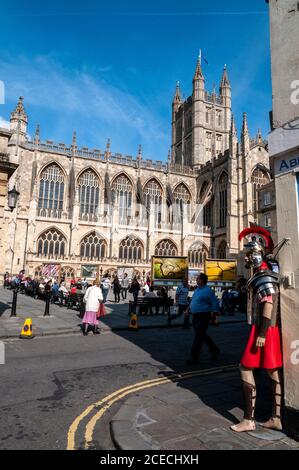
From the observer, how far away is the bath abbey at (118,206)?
104 ft

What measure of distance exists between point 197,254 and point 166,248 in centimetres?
391

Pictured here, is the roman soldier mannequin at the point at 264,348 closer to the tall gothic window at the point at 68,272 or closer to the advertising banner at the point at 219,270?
the advertising banner at the point at 219,270

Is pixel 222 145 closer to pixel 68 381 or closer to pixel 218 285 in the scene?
pixel 218 285

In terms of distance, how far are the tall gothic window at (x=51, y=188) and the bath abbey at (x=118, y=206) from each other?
0.10 metres

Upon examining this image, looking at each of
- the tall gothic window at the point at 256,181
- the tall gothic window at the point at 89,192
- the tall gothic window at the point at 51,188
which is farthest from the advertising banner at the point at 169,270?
the tall gothic window at the point at 256,181

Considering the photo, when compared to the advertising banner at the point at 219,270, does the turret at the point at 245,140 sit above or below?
above

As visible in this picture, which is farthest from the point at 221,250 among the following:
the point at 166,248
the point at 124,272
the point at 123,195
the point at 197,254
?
the point at 124,272

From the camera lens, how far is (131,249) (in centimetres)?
3494

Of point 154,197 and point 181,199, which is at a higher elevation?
point 181,199

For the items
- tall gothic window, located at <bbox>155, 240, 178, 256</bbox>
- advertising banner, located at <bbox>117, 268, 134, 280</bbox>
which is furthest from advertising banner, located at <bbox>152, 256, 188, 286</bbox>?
tall gothic window, located at <bbox>155, 240, 178, 256</bbox>

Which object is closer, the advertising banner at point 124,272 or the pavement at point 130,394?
the pavement at point 130,394

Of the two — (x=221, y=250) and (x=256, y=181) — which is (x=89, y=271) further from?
(x=256, y=181)

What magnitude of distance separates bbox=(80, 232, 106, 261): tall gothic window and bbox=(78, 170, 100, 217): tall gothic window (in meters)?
3.35
